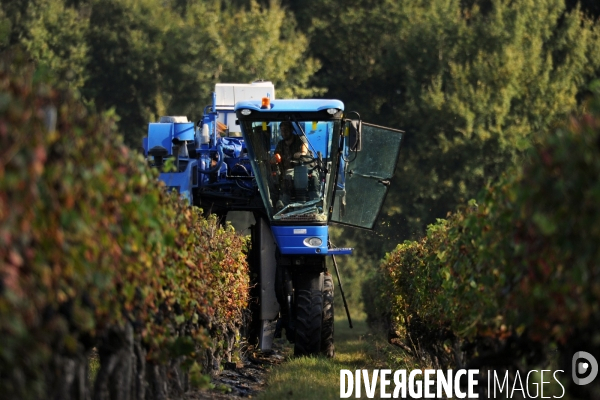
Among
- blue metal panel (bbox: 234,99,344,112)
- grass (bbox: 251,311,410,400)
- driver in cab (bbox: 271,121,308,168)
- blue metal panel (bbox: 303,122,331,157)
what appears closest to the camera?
grass (bbox: 251,311,410,400)

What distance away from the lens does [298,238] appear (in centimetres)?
1479

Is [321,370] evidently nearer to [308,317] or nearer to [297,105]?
[308,317]

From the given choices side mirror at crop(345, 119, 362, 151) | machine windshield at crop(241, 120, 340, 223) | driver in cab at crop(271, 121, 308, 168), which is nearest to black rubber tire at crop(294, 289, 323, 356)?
machine windshield at crop(241, 120, 340, 223)

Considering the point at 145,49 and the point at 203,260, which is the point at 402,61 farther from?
the point at 203,260

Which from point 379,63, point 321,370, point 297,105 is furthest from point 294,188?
point 379,63

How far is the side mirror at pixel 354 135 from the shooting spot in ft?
45.8

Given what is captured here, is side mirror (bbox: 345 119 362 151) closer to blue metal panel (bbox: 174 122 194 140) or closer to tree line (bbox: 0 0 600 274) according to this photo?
blue metal panel (bbox: 174 122 194 140)

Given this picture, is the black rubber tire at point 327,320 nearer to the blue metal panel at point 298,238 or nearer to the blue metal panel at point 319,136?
the blue metal panel at point 298,238

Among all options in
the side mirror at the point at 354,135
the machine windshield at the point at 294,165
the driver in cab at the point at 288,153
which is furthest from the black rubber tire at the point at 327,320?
the side mirror at the point at 354,135

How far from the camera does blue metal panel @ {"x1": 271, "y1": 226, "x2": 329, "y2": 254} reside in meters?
14.7

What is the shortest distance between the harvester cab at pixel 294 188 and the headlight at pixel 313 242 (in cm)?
1

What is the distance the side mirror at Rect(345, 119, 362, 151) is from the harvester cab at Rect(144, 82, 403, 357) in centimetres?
1

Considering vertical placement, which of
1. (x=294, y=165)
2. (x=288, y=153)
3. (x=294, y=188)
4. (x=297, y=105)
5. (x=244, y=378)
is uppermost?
(x=297, y=105)

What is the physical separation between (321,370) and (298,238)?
1826 millimetres
